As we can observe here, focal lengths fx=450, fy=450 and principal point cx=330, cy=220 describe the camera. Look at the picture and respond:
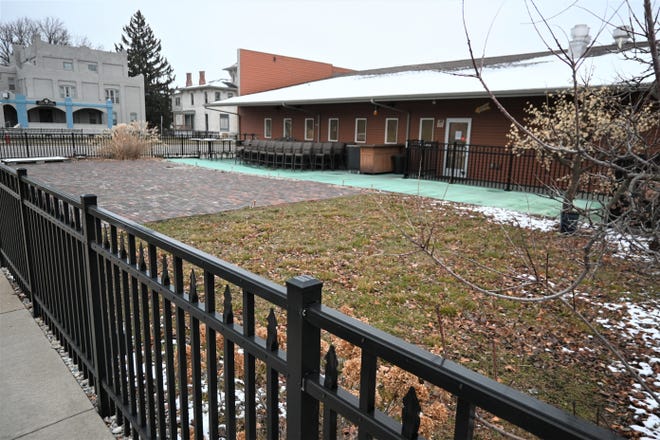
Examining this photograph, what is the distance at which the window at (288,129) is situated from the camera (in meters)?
25.0

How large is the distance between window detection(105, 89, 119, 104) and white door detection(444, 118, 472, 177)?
47969 mm

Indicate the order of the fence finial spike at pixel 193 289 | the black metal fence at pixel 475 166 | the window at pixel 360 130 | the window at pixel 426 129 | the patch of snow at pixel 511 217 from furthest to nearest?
the window at pixel 360 130, the window at pixel 426 129, the black metal fence at pixel 475 166, the patch of snow at pixel 511 217, the fence finial spike at pixel 193 289

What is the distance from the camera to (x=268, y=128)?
88.3 ft

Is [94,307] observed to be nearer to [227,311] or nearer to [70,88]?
[227,311]

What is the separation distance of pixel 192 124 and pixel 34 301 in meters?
60.1

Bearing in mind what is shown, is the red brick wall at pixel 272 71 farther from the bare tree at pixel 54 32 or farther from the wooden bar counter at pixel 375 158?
the bare tree at pixel 54 32

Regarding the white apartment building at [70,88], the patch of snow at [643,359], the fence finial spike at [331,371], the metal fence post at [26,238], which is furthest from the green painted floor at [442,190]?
the white apartment building at [70,88]

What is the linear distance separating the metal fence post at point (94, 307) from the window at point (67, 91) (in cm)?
5710

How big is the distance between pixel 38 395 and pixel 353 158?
16.6 meters

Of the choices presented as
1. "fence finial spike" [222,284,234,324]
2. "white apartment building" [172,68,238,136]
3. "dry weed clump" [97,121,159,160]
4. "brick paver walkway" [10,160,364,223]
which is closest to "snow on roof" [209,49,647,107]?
"brick paver walkway" [10,160,364,223]

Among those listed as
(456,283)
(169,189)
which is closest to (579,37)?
(456,283)

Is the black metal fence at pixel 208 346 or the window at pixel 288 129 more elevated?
the window at pixel 288 129

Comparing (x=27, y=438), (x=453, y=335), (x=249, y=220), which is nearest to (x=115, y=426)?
(x=27, y=438)

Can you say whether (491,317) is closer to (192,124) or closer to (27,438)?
(27,438)
